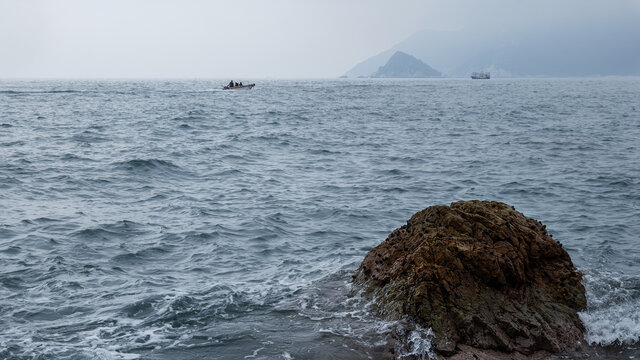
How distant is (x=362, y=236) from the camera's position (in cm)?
1411

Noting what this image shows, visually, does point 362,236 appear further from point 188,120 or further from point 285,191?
point 188,120

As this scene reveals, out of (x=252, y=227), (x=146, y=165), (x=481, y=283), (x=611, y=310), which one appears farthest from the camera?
(x=146, y=165)

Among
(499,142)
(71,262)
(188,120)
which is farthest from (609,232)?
(188,120)

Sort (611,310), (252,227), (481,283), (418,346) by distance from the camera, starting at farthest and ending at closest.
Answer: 1. (252,227)
2. (611,310)
3. (481,283)
4. (418,346)

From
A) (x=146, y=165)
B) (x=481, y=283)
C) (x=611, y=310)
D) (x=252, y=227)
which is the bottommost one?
(x=252, y=227)

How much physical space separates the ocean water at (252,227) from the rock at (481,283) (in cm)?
41

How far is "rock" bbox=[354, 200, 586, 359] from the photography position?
7809mm

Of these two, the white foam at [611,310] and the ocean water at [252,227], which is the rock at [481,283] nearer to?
the white foam at [611,310]

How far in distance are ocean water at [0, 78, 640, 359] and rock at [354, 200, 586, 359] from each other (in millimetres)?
410

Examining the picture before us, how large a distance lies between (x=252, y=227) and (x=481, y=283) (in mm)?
7908

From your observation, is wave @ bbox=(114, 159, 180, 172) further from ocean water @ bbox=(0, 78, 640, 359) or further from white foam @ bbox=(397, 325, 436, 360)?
white foam @ bbox=(397, 325, 436, 360)

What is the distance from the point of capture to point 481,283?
330 inches

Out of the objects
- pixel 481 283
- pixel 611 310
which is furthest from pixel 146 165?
pixel 611 310

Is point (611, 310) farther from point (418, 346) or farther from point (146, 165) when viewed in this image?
point (146, 165)
